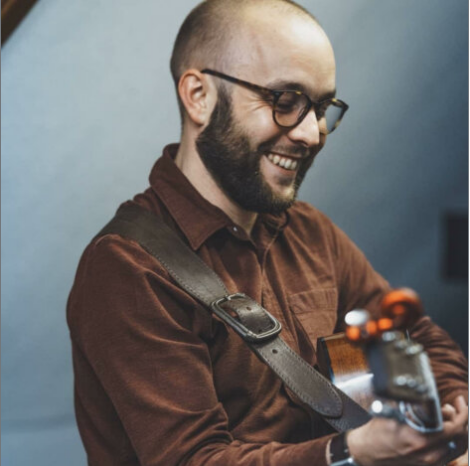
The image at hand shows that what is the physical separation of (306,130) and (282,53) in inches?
5.6

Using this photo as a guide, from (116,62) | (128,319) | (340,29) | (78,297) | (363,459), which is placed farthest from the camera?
A: (340,29)

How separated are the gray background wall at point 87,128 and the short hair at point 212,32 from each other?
22cm

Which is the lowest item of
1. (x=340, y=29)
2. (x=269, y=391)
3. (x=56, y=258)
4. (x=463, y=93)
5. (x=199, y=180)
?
(x=269, y=391)

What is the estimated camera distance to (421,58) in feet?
6.91

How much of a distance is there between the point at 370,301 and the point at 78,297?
2.19 feet

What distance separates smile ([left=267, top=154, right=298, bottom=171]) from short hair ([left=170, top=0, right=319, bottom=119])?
180 mm

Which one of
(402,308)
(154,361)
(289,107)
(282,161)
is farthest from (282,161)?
(402,308)

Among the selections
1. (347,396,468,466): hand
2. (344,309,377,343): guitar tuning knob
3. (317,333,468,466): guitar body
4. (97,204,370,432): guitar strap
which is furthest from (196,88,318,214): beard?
(344,309,377,343): guitar tuning knob

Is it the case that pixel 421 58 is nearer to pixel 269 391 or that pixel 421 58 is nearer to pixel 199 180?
pixel 199 180

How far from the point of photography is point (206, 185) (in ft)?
5.06

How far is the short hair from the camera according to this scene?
147 centimetres

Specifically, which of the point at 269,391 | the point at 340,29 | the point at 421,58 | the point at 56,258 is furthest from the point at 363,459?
the point at 421,58

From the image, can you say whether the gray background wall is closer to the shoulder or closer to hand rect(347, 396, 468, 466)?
the shoulder

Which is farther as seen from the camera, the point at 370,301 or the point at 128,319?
the point at 370,301
